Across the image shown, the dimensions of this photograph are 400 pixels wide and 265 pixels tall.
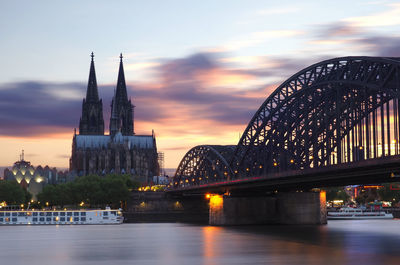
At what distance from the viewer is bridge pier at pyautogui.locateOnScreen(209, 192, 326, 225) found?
434 feet

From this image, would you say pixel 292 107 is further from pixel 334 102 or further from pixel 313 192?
pixel 313 192

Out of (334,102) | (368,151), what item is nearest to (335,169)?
(368,151)

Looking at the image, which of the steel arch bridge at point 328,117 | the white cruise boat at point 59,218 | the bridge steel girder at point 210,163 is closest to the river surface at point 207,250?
the steel arch bridge at point 328,117

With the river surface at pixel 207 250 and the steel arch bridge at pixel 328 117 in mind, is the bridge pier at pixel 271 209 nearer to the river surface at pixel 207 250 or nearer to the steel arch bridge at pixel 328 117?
Answer: the steel arch bridge at pixel 328 117

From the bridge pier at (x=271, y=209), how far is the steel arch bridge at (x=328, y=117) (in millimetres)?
5585

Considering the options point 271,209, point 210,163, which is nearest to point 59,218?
point 210,163

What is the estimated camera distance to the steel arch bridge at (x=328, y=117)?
3044 inches

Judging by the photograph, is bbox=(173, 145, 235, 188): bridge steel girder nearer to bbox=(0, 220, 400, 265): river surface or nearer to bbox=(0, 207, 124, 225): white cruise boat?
bbox=(0, 207, 124, 225): white cruise boat

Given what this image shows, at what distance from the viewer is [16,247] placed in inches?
3504

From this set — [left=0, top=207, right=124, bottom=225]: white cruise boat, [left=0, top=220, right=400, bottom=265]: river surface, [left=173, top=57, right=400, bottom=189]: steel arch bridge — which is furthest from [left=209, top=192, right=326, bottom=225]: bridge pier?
[left=0, top=207, right=124, bottom=225]: white cruise boat


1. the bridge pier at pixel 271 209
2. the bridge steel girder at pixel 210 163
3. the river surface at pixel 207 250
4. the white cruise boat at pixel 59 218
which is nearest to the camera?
the river surface at pixel 207 250

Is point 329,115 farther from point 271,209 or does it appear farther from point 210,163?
point 210,163

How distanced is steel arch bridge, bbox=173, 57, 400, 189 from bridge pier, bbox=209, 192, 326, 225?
18.3ft

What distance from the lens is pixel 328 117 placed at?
96188mm
